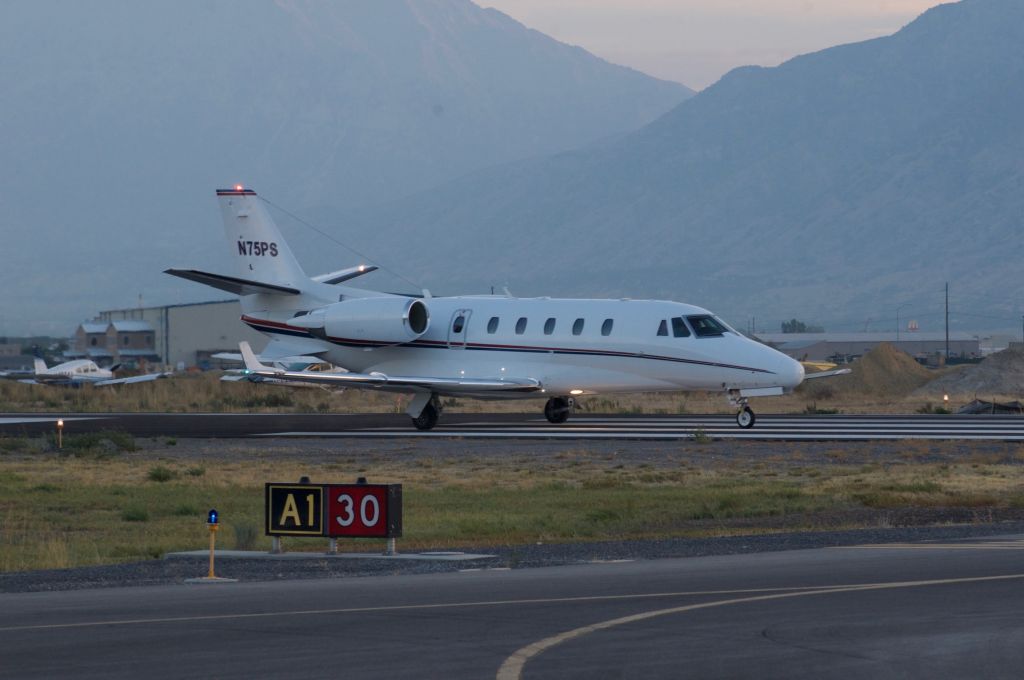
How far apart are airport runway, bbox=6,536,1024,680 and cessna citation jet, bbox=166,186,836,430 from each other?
21109mm

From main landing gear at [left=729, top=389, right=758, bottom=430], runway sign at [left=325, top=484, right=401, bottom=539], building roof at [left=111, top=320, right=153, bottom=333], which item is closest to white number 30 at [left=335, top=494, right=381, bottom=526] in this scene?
runway sign at [left=325, top=484, right=401, bottom=539]

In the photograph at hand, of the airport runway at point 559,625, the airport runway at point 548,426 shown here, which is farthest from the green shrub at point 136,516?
the airport runway at point 548,426

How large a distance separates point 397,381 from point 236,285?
5.36 meters

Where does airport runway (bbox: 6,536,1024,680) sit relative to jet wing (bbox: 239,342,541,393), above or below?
below

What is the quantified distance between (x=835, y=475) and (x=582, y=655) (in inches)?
697

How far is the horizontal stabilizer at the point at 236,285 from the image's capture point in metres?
39.3

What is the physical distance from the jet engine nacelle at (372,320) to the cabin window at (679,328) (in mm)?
6491

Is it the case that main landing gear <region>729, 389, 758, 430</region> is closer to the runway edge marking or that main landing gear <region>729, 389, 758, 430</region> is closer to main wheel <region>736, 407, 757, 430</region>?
main wheel <region>736, 407, 757, 430</region>

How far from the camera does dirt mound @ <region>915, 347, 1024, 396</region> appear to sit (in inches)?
2702

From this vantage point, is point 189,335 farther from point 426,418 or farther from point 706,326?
point 706,326

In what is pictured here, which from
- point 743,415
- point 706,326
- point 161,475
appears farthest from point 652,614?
point 743,415

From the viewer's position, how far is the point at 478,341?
39.7 meters

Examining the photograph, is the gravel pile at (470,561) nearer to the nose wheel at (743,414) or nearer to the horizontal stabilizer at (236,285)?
the nose wheel at (743,414)

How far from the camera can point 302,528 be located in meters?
17.1
